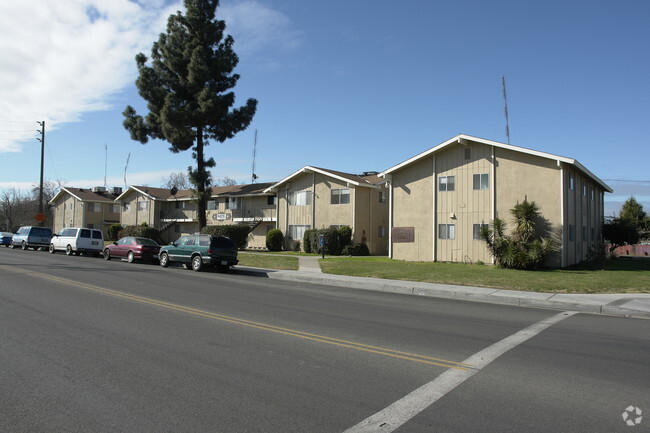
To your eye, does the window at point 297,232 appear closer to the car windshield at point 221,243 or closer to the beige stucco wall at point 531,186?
the car windshield at point 221,243

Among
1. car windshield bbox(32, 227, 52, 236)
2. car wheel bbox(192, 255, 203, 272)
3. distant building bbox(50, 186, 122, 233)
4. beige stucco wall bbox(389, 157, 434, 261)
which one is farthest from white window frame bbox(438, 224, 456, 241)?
distant building bbox(50, 186, 122, 233)

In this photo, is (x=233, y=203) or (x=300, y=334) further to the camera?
(x=233, y=203)

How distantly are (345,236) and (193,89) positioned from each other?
17176mm

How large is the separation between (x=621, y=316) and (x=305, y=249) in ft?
82.4

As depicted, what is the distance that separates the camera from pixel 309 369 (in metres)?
6.07

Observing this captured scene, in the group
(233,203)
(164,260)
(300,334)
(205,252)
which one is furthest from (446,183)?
(233,203)

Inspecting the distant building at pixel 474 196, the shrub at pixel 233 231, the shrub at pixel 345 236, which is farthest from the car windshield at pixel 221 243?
the shrub at pixel 233 231

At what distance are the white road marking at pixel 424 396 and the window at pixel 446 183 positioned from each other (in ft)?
64.1

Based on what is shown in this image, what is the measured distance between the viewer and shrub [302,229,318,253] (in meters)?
34.3

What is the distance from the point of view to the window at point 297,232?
122ft

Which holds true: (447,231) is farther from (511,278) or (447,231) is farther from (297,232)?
(297,232)

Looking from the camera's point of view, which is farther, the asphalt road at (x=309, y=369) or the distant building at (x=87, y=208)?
the distant building at (x=87, y=208)

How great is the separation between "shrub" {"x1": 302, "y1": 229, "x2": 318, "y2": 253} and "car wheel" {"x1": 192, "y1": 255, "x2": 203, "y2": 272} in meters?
13.2

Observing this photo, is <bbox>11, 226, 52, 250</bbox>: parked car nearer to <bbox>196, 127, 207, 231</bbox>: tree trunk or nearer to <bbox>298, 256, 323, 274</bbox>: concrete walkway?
<bbox>196, 127, 207, 231</bbox>: tree trunk
